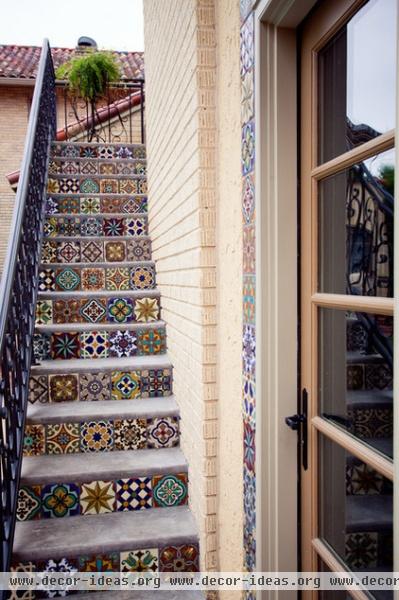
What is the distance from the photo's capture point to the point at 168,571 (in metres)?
2.38

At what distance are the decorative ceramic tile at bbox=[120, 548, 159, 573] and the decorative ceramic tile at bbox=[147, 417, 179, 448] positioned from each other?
0.66m

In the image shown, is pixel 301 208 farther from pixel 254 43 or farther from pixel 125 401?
pixel 125 401

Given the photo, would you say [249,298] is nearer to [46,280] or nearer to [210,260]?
[210,260]

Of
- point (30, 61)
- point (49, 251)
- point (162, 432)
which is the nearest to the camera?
point (162, 432)

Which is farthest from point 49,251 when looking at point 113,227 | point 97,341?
point 97,341

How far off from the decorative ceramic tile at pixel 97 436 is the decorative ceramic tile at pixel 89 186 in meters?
2.58

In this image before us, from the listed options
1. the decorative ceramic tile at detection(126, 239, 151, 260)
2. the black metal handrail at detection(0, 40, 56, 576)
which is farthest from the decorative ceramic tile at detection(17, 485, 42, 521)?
the decorative ceramic tile at detection(126, 239, 151, 260)

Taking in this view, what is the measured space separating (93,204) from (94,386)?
2.03 m

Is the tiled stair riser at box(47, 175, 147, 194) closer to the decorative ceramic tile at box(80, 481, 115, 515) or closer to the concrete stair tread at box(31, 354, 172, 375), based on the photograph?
the concrete stair tread at box(31, 354, 172, 375)

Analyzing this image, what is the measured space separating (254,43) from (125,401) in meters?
2.24

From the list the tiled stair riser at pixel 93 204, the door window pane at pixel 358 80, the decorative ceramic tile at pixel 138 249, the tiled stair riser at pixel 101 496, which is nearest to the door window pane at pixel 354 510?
the door window pane at pixel 358 80

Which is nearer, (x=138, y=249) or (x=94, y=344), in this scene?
(x=94, y=344)

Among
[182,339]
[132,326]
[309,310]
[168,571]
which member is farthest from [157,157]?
[168,571]

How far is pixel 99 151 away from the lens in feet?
16.6
